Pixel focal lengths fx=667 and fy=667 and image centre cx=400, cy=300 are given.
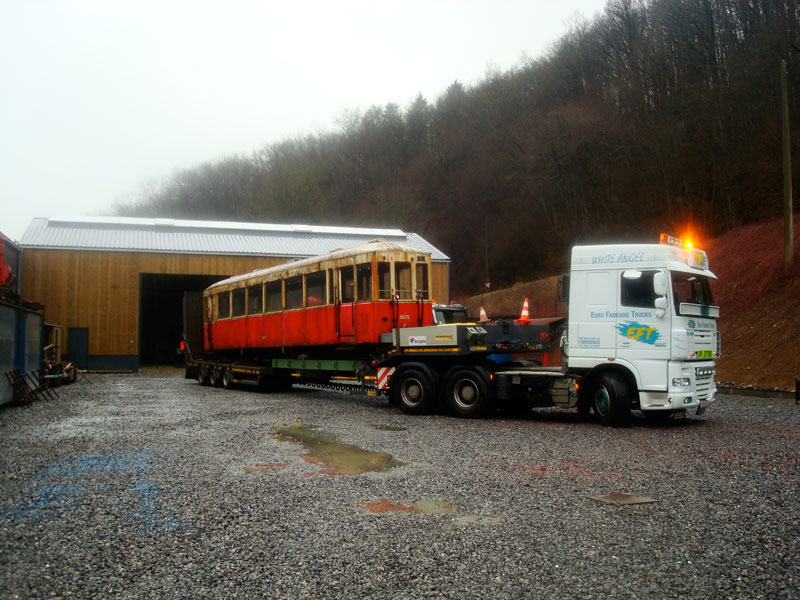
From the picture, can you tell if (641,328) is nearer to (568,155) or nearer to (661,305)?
(661,305)

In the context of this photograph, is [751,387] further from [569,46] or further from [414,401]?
[569,46]

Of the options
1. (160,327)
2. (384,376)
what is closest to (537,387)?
(384,376)

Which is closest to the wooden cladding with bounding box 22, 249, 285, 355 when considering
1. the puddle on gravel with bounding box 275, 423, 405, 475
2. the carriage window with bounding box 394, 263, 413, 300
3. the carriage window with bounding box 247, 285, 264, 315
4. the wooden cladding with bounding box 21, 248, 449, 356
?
the wooden cladding with bounding box 21, 248, 449, 356

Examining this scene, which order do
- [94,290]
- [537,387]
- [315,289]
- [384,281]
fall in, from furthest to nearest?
[94,290], [315,289], [384,281], [537,387]

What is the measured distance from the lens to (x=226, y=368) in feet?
68.9

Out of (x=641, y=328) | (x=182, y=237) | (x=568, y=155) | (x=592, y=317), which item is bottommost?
(x=641, y=328)

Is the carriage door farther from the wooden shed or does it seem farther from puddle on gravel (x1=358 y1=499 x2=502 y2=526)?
the wooden shed

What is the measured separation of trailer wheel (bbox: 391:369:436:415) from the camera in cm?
1296

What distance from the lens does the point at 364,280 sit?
14898 mm

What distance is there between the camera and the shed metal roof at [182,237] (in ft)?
101

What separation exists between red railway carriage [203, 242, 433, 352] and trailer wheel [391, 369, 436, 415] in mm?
1097

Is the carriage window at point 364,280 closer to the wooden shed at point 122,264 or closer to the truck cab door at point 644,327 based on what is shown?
the truck cab door at point 644,327

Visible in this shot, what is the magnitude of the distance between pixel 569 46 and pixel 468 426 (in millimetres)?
46178

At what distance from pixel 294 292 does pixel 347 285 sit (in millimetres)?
2872
